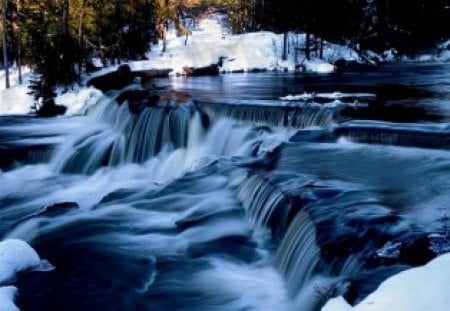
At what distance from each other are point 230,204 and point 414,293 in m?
6.03

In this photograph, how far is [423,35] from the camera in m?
62.4

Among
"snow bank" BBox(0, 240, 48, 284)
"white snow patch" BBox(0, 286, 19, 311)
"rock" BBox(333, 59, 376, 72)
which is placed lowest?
"white snow patch" BBox(0, 286, 19, 311)

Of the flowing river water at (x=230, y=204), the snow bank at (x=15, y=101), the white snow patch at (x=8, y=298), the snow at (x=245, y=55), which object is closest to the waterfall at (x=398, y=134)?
the flowing river water at (x=230, y=204)

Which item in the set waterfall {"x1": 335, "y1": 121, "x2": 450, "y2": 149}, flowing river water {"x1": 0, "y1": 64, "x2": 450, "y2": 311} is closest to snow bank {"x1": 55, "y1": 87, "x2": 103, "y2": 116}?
flowing river water {"x1": 0, "y1": 64, "x2": 450, "y2": 311}

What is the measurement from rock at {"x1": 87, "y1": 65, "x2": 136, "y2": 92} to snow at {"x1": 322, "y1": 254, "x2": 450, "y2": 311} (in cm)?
2305

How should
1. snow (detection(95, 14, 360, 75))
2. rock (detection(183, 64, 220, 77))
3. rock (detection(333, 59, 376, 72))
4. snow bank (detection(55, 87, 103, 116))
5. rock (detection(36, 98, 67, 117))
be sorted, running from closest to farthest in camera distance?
snow bank (detection(55, 87, 103, 116)), rock (detection(36, 98, 67, 117)), rock (detection(183, 64, 220, 77)), snow (detection(95, 14, 360, 75)), rock (detection(333, 59, 376, 72))

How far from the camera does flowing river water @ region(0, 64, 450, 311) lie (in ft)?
23.3

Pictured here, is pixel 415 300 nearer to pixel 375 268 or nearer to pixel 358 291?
pixel 358 291

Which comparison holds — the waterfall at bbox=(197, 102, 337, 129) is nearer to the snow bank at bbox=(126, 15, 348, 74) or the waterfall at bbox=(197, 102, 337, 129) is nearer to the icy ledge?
the icy ledge

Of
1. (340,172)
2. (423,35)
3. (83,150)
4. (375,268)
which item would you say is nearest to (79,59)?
(83,150)

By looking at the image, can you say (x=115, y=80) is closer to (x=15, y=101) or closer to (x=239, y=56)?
(x=15, y=101)

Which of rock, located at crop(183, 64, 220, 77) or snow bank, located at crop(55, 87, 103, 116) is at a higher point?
rock, located at crop(183, 64, 220, 77)

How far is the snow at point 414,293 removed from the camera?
14.3 ft

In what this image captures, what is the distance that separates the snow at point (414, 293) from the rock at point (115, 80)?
2305 cm
